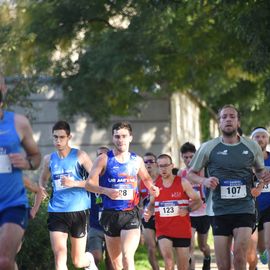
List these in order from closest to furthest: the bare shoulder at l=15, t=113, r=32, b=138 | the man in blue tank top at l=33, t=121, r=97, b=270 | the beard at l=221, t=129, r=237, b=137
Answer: the bare shoulder at l=15, t=113, r=32, b=138 < the beard at l=221, t=129, r=237, b=137 < the man in blue tank top at l=33, t=121, r=97, b=270

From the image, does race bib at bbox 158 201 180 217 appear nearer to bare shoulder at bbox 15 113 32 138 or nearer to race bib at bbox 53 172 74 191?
race bib at bbox 53 172 74 191

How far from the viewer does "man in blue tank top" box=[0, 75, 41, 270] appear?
7.81 metres

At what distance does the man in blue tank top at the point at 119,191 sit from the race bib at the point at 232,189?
1.34 m

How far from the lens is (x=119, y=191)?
1097 centimetres

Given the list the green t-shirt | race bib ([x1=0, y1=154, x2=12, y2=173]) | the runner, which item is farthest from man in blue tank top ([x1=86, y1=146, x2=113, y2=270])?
race bib ([x1=0, y1=154, x2=12, y2=173])

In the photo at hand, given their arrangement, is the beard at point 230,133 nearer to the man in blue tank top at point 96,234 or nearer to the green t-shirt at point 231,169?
the green t-shirt at point 231,169

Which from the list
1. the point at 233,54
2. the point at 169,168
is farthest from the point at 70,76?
the point at 169,168

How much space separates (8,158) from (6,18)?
1144cm

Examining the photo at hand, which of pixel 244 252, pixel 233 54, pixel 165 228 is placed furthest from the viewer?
pixel 233 54

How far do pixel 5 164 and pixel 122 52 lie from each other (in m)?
15.0

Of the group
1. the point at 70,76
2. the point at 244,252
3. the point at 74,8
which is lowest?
the point at 244,252

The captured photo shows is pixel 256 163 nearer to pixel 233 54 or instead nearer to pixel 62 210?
pixel 62 210

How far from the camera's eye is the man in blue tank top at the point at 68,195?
11.3 meters

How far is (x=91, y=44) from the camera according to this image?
24.1 metres
